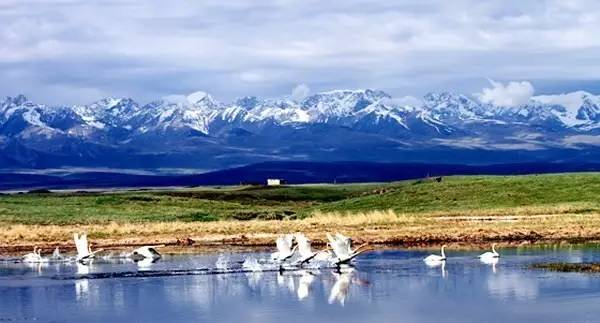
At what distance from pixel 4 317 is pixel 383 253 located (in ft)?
69.4

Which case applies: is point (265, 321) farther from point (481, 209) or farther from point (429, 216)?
point (481, 209)

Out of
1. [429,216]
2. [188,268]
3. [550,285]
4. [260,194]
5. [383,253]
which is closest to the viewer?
[550,285]

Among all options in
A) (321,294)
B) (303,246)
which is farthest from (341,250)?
(321,294)

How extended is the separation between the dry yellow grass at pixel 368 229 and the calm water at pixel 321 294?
13.6 m

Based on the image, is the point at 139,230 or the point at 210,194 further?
the point at 210,194

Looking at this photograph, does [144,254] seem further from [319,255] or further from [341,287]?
[341,287]

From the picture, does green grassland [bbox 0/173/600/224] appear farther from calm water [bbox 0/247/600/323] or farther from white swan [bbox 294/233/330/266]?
calm water [bbox 0/247/600/323]

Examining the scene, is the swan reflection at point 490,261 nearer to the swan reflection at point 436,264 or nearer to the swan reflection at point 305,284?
the swan reflection at point 436,264

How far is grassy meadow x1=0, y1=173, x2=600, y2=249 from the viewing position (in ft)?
214

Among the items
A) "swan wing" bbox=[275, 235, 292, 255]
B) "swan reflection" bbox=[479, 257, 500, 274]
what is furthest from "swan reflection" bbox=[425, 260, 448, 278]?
"swan wing" bbox=[275, 235, 292, 255]

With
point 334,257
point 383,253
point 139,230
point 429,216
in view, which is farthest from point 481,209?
point 334,257

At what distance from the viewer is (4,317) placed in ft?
112

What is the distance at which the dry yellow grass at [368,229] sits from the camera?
61.6 meters

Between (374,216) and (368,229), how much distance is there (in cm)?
1023
